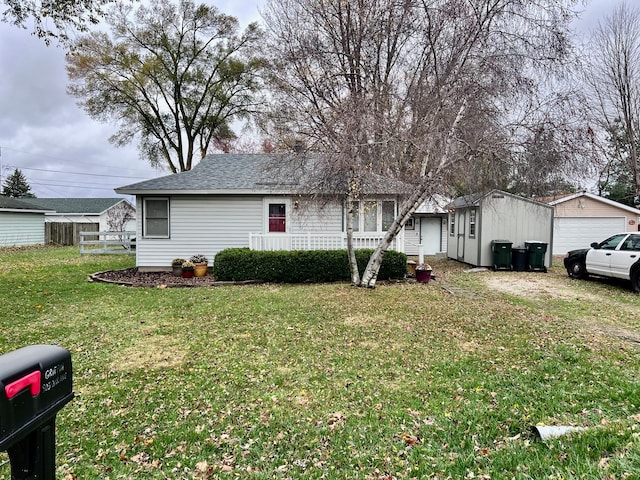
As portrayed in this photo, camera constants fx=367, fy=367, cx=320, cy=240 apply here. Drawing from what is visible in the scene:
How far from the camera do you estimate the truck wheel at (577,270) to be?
434 inches

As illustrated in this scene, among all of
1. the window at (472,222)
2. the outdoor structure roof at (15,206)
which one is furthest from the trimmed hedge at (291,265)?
the outdoor structure roof at (15,206)

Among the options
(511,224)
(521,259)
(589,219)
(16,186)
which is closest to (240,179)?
(511,224)

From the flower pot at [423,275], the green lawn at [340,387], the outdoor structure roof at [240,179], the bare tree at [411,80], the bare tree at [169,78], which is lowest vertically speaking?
the green lawn at [340,387]

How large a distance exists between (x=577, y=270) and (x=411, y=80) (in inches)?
306

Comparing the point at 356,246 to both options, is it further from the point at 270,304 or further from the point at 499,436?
the point at 499,436

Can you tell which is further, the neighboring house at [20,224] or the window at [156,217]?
the neighboring house at [20,224]

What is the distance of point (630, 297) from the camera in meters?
8.34

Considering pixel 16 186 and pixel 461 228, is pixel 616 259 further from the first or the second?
pixel 16 186

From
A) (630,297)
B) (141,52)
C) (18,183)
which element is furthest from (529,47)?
(18,183)

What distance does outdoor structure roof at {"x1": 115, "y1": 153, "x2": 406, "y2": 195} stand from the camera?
9.15m

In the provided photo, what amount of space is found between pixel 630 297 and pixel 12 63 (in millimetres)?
15368

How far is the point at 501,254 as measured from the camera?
13109 mm

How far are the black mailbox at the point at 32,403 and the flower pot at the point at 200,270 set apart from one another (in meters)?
9.82

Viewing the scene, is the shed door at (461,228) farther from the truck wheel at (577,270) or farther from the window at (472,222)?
the truck wheel at (577,270)
